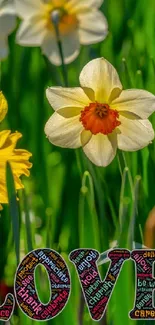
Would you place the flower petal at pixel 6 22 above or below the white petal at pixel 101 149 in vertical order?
above

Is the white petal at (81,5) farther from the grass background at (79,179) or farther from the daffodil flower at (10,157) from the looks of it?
the daffodil flower at (10,157)

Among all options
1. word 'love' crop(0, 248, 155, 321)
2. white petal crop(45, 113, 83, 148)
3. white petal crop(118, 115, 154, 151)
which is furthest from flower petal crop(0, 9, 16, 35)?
word 'love' crop(0, 248, 155, 321)

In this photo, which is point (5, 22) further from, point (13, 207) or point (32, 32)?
point (13, 207)

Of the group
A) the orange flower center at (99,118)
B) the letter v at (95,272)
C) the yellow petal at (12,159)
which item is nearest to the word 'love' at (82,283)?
the letter v at (95,272)

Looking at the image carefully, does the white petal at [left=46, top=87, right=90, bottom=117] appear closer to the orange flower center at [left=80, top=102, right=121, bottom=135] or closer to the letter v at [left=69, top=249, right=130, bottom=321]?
the orange flower center at [left=80, top=102, right=121, bottom=135]

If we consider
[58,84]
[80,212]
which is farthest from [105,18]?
[80,212]

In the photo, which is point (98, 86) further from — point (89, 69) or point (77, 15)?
point (77, 15)
